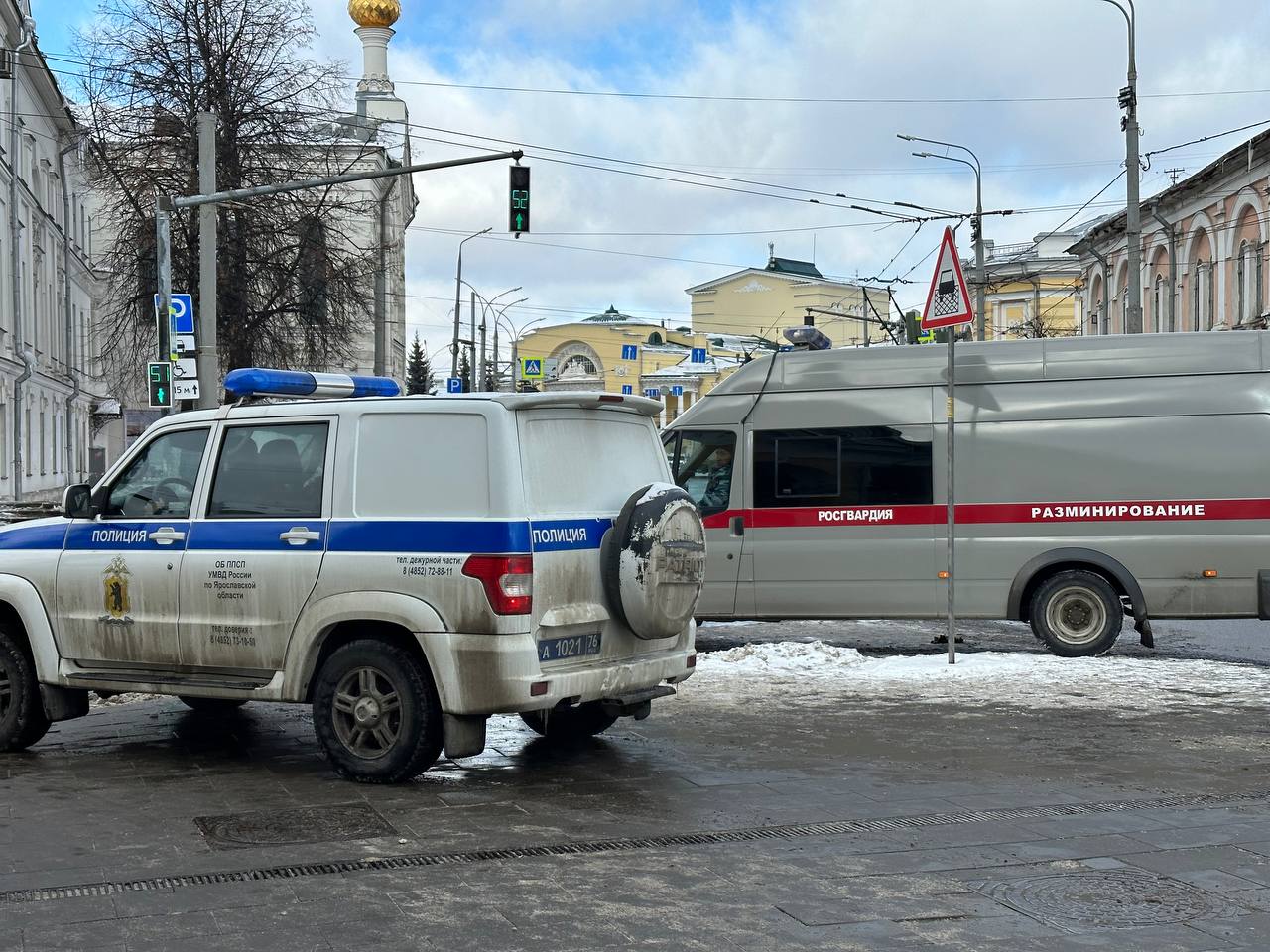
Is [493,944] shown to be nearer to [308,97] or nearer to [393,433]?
[393,433]

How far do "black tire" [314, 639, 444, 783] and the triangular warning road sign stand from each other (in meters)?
5.84

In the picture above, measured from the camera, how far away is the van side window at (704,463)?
46.9ft

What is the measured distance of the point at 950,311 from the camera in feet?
39.8

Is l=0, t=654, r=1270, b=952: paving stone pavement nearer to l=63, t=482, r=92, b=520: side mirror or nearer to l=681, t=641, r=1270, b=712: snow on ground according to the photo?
l=681, t=641, r=1270, b=712: snow on ground

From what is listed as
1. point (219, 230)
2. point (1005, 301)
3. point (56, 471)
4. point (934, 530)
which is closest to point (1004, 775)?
point (934, 530)

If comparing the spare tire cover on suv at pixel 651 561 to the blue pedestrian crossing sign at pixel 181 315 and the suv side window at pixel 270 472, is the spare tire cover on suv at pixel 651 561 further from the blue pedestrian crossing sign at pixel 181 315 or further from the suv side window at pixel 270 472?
the blue pedestrian crossing sign at pixel 181 315

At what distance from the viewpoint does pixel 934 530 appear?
1373cm

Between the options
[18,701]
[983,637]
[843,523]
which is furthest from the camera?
[983,637]

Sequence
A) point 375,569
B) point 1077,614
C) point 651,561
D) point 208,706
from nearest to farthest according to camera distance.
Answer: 1. point 375,569
2. point 651,561
3. point 208,706
4. point 1077,614

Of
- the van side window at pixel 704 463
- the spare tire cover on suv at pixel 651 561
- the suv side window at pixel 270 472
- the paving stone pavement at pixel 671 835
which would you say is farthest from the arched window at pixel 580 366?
the spare tire cover on suv at pixel 651 561

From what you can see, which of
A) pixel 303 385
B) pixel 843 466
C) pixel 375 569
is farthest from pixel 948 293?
pixel 375 569

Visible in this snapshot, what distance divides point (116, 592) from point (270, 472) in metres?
1.22

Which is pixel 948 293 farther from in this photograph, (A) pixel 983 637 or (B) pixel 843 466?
(A) pixel 983 637

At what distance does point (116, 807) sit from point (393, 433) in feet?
7.44
